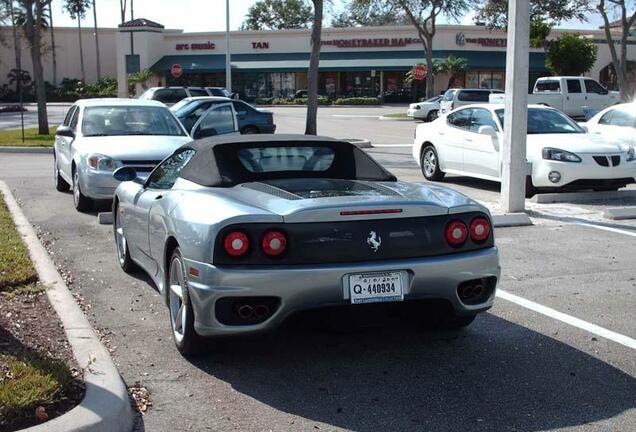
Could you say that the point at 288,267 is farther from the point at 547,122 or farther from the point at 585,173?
the point at 547,122

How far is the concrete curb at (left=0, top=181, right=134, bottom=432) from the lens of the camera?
13.2 ft

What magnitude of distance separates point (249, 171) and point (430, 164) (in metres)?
9.64

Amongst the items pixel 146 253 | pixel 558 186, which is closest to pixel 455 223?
pixel 146 253

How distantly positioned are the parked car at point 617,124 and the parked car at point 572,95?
68.3 ft

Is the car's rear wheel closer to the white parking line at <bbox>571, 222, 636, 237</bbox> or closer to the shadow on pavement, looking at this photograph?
the white parking line at <bbox>571, 222, 636, 237</bbox>

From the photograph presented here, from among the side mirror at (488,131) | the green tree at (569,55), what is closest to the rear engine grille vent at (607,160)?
the side mirror at (488,131)

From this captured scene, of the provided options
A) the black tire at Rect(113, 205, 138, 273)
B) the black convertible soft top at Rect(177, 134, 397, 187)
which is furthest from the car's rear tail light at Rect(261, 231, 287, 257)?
the black tire at Rect(113, 205, 138, 273)

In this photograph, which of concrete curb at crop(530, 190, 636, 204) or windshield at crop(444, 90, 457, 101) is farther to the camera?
windshield at crop(444, 90, 457, 101)

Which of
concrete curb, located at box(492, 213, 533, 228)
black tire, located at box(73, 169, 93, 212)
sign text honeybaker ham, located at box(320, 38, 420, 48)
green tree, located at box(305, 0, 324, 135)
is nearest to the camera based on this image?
concrete curb, located at box(492, 213, 533, 228)

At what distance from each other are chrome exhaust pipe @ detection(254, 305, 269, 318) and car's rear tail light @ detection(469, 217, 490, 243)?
1.45 metres

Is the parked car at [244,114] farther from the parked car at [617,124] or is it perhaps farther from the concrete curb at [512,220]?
the concrete curb at [512,220]

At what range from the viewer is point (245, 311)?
16.0ft

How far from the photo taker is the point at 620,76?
38.1 m

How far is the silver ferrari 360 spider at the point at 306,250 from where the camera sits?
480cm
